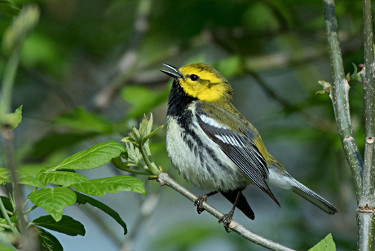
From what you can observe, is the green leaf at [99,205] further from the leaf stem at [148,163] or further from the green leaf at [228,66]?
the green leaf at [228,66]

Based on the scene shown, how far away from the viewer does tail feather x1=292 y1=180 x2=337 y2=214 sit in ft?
11.1

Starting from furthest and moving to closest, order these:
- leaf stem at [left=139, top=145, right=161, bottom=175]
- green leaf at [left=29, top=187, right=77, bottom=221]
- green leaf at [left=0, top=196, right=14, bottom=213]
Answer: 1. leaf stem at [left=139, top=145, right=161, bottom=175]
2. green leaf at [left=0, top=196, right=14, bottom=213]
3. green leaf at [left=29, top=187, right=77, bottom=221]

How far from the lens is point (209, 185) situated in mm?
3541

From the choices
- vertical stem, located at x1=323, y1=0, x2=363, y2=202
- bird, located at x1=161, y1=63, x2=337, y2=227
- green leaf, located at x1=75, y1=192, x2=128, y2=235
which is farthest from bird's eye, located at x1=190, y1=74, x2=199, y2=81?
green leaf, located at x1=75, y1=192, x2=128, y2=235

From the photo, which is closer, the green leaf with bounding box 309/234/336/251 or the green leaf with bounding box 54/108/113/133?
the green leaf with bounding box 309/234/336/251

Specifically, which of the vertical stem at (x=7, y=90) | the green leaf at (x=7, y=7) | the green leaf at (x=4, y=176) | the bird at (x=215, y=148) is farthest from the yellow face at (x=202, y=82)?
the vertical stem at (x=7, y=90)

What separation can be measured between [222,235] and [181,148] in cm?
174

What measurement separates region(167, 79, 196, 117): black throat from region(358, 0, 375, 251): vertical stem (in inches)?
74.1

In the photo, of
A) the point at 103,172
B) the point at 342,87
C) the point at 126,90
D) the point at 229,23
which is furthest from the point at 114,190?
the point at 103,172

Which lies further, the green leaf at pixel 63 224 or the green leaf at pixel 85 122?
the green leaf at pixel 85 122

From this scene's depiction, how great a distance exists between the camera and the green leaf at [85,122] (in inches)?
135

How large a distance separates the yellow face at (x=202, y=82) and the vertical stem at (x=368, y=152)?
2.17 m

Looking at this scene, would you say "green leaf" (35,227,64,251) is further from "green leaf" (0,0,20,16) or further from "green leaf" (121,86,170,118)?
"green leaf" (121,86,170,118)

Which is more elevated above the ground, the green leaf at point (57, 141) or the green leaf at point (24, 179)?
the green leaf at point (57, 141)
